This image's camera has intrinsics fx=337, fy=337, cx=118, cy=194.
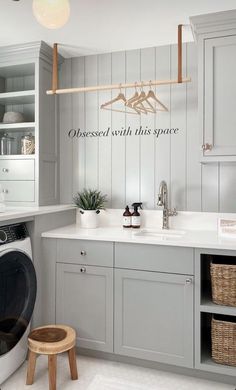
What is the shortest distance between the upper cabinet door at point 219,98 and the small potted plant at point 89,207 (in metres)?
0.96

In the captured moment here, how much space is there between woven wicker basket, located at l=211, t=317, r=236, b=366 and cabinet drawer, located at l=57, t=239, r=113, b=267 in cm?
78

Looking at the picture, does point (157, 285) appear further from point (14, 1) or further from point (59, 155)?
point (14, 1)

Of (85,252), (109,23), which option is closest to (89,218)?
(85,252)

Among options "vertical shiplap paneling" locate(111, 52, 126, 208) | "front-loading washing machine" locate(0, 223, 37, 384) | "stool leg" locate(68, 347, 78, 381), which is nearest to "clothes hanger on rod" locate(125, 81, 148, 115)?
"vertical shiplap paneling" locate(111, 52, 126, 208)

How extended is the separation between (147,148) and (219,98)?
74cm

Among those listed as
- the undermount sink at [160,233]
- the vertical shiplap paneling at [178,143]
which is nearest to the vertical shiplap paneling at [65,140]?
the undermount sink at [160,233]

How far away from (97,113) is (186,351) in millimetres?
1975

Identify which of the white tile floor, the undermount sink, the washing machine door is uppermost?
the undermount sink

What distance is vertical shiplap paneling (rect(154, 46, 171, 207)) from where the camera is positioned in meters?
2.71

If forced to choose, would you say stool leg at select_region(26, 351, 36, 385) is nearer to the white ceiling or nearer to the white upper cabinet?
the white upper cabinet

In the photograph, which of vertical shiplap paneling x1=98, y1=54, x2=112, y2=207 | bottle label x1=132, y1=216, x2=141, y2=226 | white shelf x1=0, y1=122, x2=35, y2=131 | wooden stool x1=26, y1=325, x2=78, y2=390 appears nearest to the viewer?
wooden stool x1=26, y1=325, x2=78, y2=390

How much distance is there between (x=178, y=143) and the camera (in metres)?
2.69

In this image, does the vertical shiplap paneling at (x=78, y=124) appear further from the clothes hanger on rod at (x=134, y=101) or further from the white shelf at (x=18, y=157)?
the clothes hanger on rod at (x=134, y=101)

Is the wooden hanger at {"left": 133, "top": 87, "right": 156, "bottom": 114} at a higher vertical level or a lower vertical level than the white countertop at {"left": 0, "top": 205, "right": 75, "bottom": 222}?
higher
